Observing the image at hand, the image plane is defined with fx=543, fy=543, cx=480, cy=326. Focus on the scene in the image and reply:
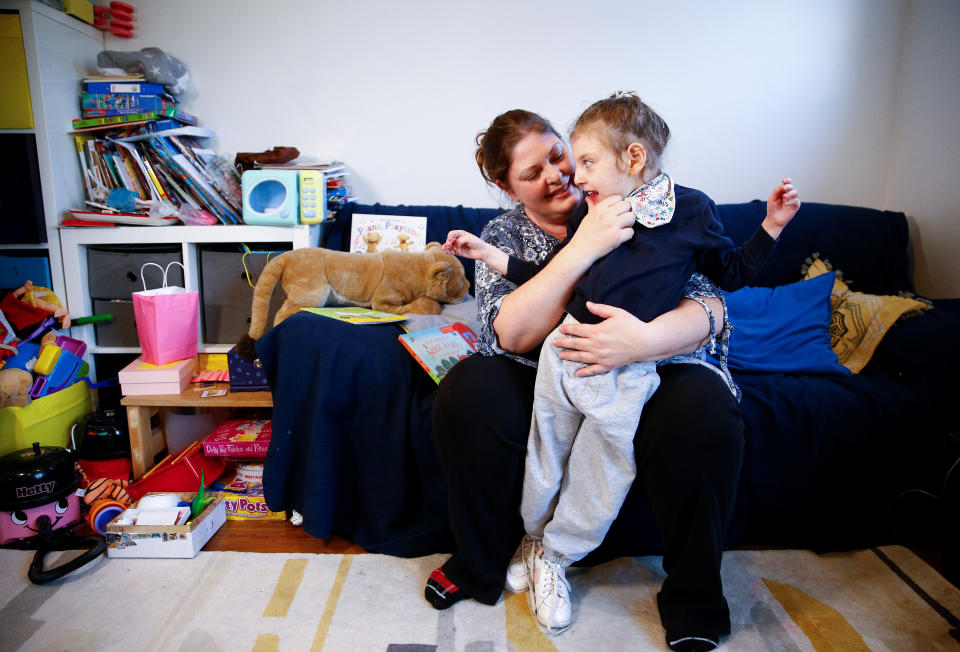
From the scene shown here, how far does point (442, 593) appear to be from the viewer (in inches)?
46.2

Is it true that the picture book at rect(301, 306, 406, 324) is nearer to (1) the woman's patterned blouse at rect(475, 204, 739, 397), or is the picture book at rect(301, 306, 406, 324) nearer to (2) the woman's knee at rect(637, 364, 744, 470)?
(1) the woman's patterned blouse at rect(475, 204, 739, 397)

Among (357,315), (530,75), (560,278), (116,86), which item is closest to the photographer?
(560,278)

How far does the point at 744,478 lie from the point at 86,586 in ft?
5.09

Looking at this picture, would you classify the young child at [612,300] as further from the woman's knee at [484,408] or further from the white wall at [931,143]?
the white wall at [931,143]

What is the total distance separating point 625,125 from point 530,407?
1.98 feet

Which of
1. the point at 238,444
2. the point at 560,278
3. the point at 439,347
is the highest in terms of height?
the point at 560,278

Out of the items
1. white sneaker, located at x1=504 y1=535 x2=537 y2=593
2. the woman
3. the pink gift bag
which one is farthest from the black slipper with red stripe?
the pink gift bag

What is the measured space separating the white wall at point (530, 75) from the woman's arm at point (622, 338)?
4.23 ft

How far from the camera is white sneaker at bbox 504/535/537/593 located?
123 centimetres

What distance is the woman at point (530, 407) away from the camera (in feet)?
3.33

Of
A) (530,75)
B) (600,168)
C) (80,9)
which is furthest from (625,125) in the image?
(80,9)

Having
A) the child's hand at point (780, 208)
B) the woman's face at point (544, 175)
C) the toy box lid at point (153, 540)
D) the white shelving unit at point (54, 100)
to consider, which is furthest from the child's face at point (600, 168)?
the white shelving unit at point (54, 100)

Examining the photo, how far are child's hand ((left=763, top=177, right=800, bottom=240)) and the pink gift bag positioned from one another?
5.44 ft

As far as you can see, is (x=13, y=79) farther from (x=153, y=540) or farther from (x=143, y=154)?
(x=153, y=540)
